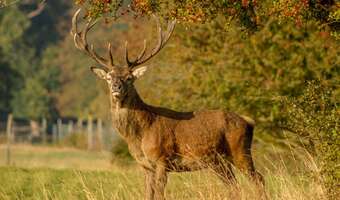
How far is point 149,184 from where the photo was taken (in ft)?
45.9

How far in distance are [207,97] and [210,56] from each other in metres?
1.01

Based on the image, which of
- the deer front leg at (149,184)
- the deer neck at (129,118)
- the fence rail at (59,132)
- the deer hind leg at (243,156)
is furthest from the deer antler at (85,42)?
the fence rail at (59,132)

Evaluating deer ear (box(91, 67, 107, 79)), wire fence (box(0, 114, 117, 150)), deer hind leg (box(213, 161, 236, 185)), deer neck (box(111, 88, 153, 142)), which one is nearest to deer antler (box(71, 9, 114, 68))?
deer ear (box(91, 67, 107, 79))

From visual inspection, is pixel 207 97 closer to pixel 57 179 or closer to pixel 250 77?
pixel 250 77

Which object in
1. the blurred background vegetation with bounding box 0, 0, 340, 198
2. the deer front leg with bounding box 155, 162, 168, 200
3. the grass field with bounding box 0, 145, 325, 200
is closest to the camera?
the blurred background vegetation with bounding box 0, 0, 340, 198

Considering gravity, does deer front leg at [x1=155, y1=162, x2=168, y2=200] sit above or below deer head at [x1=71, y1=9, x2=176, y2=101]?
below

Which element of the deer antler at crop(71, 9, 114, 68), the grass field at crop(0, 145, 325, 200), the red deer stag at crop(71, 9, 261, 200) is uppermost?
the deer antler at crop(71, 9, 114, 68)

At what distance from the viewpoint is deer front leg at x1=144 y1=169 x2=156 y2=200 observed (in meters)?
13.8

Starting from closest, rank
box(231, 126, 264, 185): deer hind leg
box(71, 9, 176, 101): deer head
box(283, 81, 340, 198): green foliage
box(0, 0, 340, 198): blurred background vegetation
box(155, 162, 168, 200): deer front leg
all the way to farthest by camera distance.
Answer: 1. box(283, 81, 340, 198): green foliage
2. box(0, 0, 340, 198): blurred background vegetation
3. box(155, 162, 168, 200): deer front leg
4. box(71, 9, 176, 101): deer head
5. box(231, 126, 264, 185): deer hind leg

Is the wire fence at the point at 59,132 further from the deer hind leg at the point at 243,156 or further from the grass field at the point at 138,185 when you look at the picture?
the deer hind leg at the point at 243,156

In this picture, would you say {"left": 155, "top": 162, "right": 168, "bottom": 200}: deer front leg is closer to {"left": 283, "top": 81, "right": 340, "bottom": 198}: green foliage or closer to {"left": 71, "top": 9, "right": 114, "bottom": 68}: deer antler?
{"left": 71, "top": 9, "right": 114, "bottom": 68}: deer antler

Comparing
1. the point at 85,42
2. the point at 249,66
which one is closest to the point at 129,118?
the point at 85,42

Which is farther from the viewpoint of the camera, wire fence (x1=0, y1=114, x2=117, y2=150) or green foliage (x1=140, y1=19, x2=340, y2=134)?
wire fence (x1=0, y1=114, x2=117, y2=150)

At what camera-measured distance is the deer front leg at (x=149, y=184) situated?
1378cm
